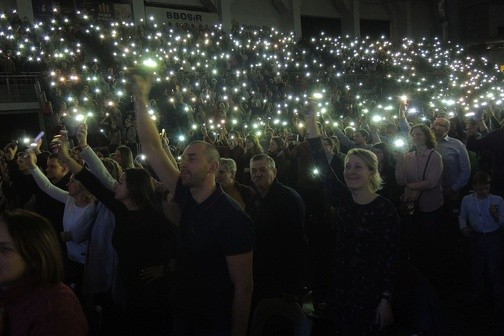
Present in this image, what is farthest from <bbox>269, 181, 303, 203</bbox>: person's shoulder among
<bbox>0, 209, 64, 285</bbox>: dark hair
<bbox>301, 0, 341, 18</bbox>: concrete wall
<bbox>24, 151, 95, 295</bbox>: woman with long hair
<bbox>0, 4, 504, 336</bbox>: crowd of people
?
<bbox>301, 0, 341, 18</bbox>: concrete wall

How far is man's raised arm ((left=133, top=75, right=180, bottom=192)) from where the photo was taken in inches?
129

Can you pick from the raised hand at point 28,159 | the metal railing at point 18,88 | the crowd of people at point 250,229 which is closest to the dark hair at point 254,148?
the crowd of people at point 250,229

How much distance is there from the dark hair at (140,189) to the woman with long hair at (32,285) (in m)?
1.49

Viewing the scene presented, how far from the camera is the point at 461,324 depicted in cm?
452

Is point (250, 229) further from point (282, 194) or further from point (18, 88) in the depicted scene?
point (18, 88)

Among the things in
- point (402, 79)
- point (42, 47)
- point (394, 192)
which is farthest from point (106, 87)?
point (402, 79)

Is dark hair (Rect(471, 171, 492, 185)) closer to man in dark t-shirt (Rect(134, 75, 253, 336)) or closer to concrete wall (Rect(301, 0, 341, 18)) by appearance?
man in dark t-shirt (Rect(134, 75, 253, 336))

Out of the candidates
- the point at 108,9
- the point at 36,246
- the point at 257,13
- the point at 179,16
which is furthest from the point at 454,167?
the point at 257,13

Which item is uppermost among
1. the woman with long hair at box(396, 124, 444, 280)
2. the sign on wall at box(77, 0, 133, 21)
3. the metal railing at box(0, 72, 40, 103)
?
the sign on wall at box(77, 0, 133, 21)

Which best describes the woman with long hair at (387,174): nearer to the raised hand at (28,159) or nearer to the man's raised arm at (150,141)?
the man's raised arm at (150,141)

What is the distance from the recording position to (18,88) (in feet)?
48.8

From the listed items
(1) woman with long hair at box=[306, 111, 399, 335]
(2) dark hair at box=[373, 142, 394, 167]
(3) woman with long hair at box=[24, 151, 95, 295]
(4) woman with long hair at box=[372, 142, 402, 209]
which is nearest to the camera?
(1) woman with long hair at box=[306, 111, 399, 335]

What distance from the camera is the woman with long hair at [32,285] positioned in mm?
1846

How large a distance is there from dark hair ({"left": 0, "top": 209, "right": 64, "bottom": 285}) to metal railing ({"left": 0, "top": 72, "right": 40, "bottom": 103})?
13668 mm
